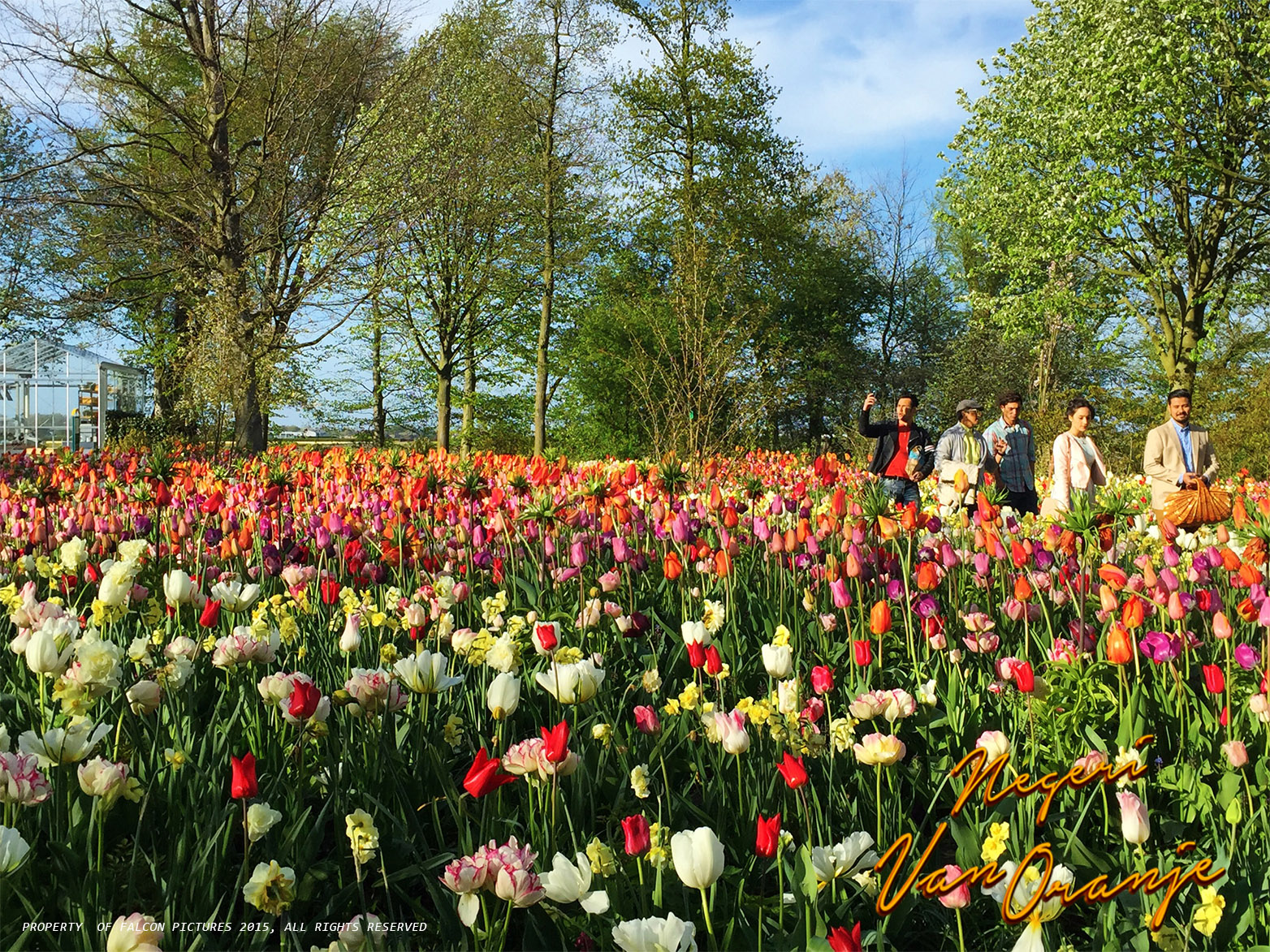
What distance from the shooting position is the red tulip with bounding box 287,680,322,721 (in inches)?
80.7

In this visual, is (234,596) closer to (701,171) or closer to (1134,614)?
(1134,614)

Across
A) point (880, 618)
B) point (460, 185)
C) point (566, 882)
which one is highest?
point (460, 185)

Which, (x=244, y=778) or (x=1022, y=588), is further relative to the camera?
(x=1022, y=588)

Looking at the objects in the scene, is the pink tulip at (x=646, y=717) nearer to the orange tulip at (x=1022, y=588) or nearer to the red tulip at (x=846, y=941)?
the red tulip at (x=846, y=941)

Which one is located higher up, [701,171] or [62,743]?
[701,171]

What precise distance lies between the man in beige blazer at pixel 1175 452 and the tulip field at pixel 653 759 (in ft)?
14.1

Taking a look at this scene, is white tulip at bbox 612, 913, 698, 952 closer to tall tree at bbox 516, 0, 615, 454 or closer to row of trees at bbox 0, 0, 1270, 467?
row of trees at bbox 0, 0, 1270, 467

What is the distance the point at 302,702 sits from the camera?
2.06m

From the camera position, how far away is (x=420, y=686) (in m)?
2.31

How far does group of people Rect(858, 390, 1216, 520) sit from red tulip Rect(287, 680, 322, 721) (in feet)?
21.3

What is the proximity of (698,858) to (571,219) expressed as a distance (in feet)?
79.8

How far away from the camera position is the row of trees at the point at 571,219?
17.0 m

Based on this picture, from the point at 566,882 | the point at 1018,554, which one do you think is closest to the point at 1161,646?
the point at 1018,554

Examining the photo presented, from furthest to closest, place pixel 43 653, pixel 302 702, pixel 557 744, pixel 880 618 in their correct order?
1. pixel 880 618
2. pixel 43 653
3. pixel 302 702
4. pixel 557 744
